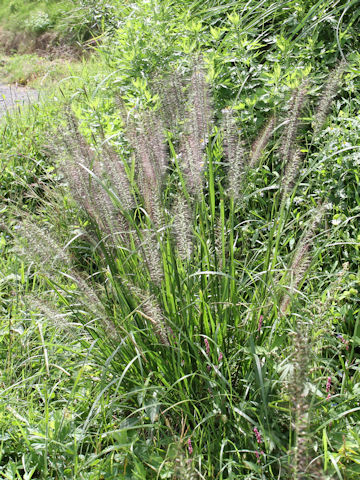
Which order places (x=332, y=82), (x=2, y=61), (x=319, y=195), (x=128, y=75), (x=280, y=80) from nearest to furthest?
(x=332, y=82) → (x=319, y=195) → (x=280, y=80) → (x=128, y=75) → (x=2, y=61)

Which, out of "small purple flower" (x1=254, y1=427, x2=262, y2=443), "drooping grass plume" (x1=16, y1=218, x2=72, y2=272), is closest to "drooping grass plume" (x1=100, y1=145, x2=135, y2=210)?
"drooping grass plume" (x1=16, y1=218, x2=72, y2=272)

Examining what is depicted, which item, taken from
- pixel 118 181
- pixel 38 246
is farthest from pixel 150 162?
pixel 38 246

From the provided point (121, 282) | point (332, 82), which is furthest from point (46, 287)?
point (332, 82)

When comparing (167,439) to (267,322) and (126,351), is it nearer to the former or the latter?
(126,351)

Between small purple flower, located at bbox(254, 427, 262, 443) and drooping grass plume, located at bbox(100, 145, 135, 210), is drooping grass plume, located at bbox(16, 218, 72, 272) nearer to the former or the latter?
drooping grass plume, located at bbox(100, 145, 135, 210)

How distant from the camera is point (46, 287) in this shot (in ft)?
9.96

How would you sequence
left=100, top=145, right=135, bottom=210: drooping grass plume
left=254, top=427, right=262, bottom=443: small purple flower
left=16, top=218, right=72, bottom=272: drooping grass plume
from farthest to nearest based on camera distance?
1. left=100, top=145, right=135, bottom=210: drooping grass plume
2. left=16, top=218, right=72, bottom=272: drooping grass plume
3. left=254, top=427, right=262, bottom=443: small purple flower

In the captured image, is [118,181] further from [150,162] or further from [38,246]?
[38,246]

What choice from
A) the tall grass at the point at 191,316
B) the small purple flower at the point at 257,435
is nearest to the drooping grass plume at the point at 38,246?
the tall grass at the point at 191,316

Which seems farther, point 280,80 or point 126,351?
point 280,80

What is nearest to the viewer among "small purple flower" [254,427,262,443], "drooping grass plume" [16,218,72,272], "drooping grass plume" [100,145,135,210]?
"small purple flower" [254,427,262,443]

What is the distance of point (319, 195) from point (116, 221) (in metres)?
1.19

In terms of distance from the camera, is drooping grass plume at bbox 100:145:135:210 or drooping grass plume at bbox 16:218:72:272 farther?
drooping grass plume at bbox 100:145:135:210

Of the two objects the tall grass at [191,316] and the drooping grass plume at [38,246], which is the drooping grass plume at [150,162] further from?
the drooping grass plume at [38,246]
